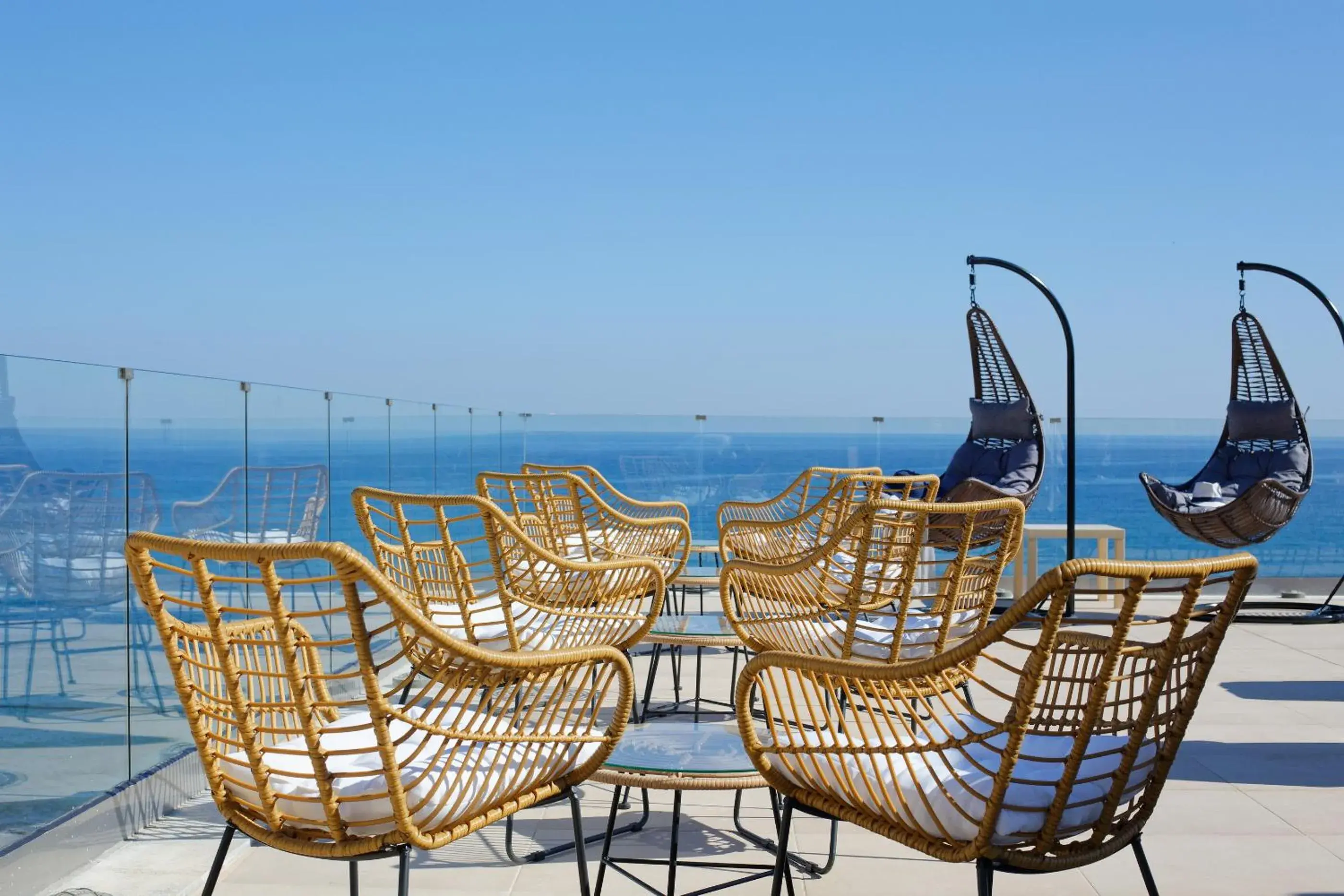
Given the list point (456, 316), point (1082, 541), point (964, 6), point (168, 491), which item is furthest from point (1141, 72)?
point (456, 316)

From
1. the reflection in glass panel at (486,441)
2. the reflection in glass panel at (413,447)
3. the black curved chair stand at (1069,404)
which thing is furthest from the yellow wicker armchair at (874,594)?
the reflection in glass panel at (486,441)

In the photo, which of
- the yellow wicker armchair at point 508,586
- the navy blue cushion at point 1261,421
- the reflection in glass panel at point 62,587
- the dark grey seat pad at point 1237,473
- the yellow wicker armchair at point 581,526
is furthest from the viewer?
the navy blue cushion at point 1261,421

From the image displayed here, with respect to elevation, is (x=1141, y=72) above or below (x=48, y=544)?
above

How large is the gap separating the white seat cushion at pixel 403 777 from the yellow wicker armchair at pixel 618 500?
281cm

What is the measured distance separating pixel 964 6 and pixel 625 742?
17.5 m

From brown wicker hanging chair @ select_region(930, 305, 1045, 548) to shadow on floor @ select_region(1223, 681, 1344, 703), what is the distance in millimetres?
2204

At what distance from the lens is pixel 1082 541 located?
346 inches

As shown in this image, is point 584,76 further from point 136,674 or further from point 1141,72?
point 136,674

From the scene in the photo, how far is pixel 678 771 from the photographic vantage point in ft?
7.45

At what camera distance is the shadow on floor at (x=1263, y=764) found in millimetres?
3650

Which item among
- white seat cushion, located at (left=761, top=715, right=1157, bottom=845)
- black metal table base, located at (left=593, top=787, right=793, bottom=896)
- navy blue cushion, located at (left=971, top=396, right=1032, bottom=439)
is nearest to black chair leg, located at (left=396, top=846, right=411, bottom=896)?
white seat cushion, located at (left=761, top=715, right=1157, bottom=845)

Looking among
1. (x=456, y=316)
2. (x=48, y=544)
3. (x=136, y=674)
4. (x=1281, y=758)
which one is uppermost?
(x=456, y=316)

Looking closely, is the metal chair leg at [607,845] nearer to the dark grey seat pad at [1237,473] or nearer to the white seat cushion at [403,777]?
the white seat cushion at [403,777]

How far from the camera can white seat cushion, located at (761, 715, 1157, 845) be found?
5.72ft
